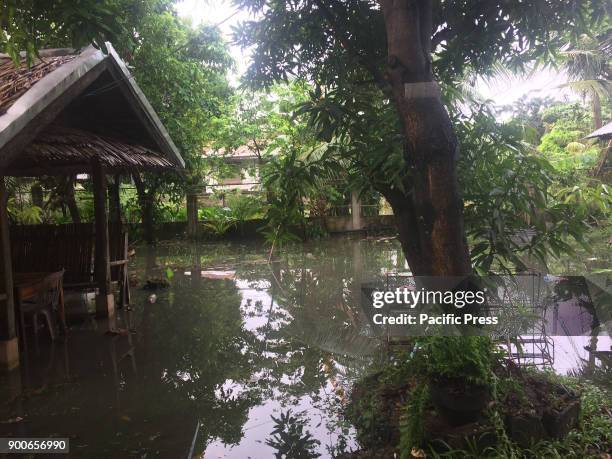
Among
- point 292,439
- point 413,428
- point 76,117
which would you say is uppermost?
point 76,117

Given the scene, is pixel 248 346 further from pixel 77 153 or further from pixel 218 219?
pixel 218 219

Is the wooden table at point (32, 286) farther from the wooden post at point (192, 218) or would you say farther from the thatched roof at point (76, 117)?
the wooden post at point (192, 218)

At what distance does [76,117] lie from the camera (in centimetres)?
636

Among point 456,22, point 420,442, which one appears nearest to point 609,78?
point 456,22

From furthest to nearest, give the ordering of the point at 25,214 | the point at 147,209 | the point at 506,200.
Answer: the point at 147,209, the point at 25,214, the point at 506,200

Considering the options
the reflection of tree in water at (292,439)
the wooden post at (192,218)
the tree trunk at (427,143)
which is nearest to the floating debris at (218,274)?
the wooden post at (192,218)

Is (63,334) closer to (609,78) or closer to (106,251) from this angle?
(106,251)

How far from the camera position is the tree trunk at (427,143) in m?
2.59

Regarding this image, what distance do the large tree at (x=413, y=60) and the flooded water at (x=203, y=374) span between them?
1.62 meters

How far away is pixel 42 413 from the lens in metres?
3.69

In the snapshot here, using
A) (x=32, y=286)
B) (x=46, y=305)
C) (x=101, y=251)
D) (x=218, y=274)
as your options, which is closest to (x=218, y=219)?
(x=218, y=274)

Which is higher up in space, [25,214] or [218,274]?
[25,214]

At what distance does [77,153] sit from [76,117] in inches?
42.7

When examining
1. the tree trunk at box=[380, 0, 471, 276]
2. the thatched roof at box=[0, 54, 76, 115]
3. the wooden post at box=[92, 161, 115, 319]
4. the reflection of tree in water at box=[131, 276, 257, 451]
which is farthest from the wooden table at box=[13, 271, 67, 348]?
the tree trunk at box=[380, 0, 471, 276]
